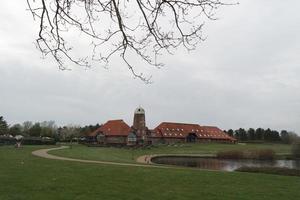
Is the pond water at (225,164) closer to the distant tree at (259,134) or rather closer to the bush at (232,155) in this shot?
the bush at (232,155)


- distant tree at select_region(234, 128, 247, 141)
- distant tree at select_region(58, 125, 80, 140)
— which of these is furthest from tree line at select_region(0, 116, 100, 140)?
distant tree at select_region(234, 128, 247, 141)

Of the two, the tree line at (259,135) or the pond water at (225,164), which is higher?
the tree line at (259,135)

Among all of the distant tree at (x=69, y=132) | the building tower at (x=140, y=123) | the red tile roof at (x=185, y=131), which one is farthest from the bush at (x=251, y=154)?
the distant tree at (x=69, y=132)

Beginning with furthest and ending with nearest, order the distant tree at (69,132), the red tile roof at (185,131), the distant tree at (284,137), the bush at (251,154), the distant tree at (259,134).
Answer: the distant tree at (259,134)
the distant tree at (284,137)
the distant tree at (69,132)
the red tile roof at (185,131)
the bush at (251,154)

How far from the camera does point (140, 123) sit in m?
82.4

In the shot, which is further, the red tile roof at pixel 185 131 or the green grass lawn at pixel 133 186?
the red tile roof at pixel 185 131

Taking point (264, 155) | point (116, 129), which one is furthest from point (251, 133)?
point (264, 155)

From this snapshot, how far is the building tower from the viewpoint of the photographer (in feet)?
269

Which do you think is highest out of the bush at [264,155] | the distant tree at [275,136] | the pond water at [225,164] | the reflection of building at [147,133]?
the distant tree at [275,136]

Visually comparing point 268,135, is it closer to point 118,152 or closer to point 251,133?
point 251,133

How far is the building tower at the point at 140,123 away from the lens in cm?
8200

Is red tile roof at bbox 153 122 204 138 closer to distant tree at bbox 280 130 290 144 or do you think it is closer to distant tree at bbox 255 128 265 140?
distant tree at bbox 280 130 290 144

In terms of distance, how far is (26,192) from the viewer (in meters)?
13.4

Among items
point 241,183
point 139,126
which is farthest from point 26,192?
point 139,126
